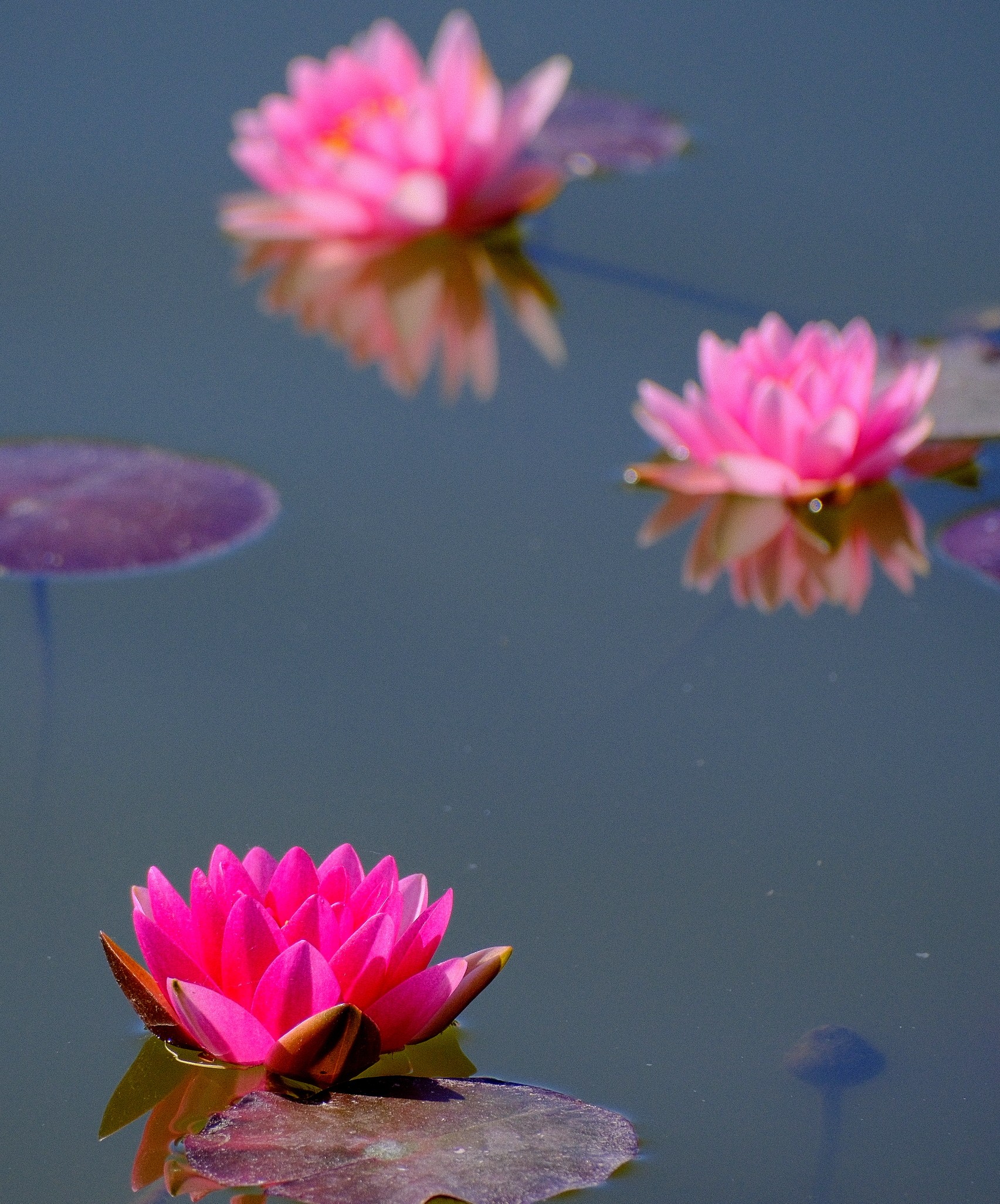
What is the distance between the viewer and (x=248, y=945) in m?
1.12

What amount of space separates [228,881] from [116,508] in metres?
0.98

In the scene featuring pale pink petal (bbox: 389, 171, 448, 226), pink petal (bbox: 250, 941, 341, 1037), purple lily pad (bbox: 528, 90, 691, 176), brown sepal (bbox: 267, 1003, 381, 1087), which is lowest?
brown sepal (bbox: 267, 1003, 381, 1087)

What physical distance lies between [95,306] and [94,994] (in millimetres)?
1717

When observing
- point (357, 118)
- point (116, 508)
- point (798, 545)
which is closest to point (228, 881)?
point (116, 508)

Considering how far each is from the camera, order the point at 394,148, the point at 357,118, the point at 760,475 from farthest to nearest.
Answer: the point at 357,118 → the point at 394,148 → the point at 760,475

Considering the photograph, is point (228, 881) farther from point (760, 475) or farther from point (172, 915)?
point (760, 475)

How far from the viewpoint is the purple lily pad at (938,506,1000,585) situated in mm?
1993

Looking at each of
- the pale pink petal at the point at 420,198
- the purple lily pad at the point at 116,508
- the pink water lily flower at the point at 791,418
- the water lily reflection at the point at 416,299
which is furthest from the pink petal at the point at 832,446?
the pale pink petal at the point at 420,198

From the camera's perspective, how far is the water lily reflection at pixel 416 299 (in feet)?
8.43

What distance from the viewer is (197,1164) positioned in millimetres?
1032

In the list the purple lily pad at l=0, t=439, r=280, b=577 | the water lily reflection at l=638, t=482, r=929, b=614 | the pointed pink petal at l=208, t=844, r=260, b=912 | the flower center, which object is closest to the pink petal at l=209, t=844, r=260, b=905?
the pointed pink petal at l=208, t=844, r=260, b=912

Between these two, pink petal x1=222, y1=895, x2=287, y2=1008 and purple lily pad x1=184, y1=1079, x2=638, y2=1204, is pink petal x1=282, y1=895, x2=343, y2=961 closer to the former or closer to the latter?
pink petal x1=222, y1=895, x2=287, y2=1008

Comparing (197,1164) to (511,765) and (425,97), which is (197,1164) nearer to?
(511,765)

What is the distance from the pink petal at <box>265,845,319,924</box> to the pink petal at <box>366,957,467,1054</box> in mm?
104
